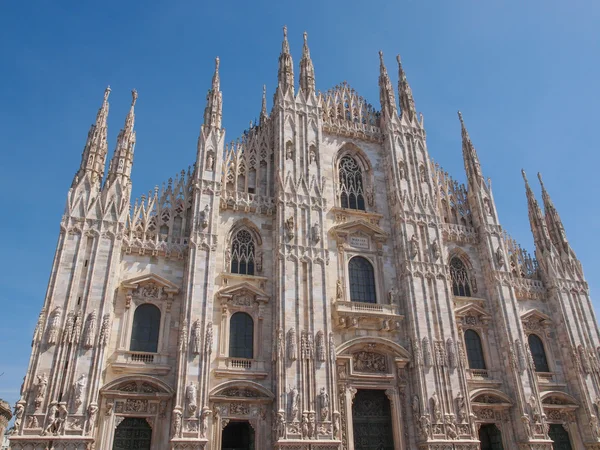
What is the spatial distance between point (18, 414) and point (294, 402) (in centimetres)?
1027

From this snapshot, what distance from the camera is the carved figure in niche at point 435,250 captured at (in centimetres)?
2703

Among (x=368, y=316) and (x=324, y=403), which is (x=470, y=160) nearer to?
(x=368, y=316)

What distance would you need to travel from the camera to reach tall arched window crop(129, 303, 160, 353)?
21.1 m

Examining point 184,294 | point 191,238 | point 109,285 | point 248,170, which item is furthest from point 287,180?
point 109,285

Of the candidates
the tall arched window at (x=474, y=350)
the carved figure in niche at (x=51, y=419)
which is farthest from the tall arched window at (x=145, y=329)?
the tall arched window at (x=474, y=350)

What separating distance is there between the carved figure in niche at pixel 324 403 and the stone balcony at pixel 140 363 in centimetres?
651

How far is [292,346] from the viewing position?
21.9 metres

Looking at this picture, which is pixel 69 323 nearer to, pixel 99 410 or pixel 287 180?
pixel 99 410

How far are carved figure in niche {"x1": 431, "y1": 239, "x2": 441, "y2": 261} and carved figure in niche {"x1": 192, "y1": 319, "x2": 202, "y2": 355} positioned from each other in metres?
13.2

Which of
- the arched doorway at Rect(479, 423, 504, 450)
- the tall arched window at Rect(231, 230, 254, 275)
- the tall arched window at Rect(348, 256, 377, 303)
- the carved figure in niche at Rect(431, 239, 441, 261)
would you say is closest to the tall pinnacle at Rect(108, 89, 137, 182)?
the tall arched window at Rect(231, 230, 254, 275)

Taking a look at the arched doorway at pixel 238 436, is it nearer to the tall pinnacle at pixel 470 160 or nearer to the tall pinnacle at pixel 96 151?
the tall pinnacle at pixel 96 151

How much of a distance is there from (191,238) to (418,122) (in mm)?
17059

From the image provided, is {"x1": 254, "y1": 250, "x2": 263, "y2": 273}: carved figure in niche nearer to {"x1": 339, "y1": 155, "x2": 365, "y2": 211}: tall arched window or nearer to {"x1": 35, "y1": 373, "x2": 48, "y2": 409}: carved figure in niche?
{"x1": 339, "y1": 155, "x2": 365, "y2": 211}: tall arched window

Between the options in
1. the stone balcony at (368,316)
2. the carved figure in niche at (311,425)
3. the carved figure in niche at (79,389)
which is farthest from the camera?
the stone balcony at (368,316)
